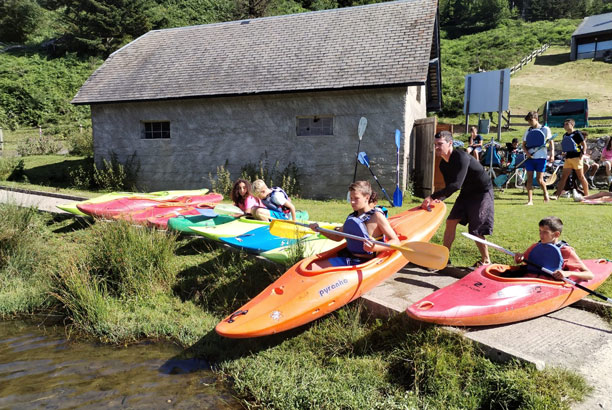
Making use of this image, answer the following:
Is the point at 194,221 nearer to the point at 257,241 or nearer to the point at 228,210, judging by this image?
the point at 228,210

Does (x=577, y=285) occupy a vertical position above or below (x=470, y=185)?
below

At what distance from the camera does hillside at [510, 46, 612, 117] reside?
30.7m

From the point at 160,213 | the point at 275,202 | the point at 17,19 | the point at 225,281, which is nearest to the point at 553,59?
the point at 275,202

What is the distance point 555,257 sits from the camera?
4336 mm

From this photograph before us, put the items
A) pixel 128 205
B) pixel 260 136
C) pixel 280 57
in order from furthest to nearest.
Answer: pixel 280 57 < pixel 260 136 < pixel 128 205

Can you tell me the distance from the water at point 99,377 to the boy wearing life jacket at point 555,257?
3261mm

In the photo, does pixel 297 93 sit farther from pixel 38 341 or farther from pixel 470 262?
pixel 38 341

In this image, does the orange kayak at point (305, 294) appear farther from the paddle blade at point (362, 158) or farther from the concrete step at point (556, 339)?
the paddle blade at point (362, 158)

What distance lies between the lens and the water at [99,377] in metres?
4.07

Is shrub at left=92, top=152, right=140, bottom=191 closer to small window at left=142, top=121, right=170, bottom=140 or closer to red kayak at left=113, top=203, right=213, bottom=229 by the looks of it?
small window at left=142, top=121, right=170, bottom=140

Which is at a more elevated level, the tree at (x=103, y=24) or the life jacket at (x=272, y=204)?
the tree at (x=103, y=24)

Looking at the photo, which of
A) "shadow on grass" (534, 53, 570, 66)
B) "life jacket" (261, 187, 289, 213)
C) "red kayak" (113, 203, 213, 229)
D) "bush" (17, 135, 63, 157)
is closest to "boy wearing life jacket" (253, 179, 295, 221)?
"life jacket" (261, 187, 289, 213)

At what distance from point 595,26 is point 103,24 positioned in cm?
4537

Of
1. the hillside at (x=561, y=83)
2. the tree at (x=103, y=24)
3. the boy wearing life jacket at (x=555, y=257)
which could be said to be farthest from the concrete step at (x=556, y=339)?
the tree at (x=103, y=24)
